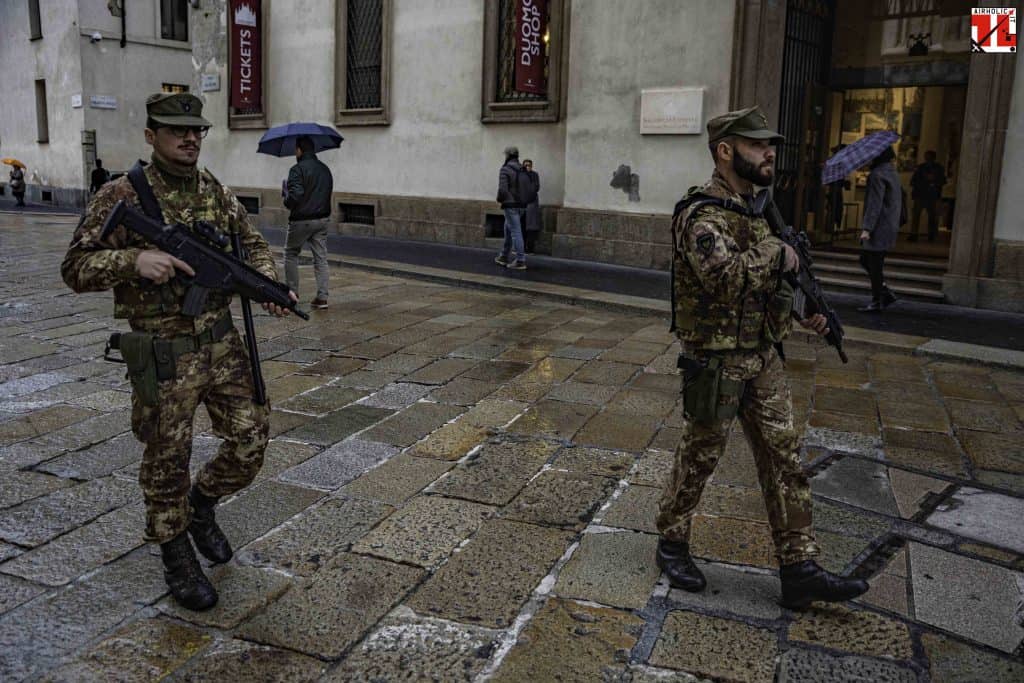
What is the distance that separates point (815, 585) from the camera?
309 centimetres

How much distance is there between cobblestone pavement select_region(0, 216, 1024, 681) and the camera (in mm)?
2865

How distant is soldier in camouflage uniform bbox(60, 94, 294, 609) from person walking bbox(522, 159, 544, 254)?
898 cm

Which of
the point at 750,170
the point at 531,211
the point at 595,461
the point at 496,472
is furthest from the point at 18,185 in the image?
the point at 750,170

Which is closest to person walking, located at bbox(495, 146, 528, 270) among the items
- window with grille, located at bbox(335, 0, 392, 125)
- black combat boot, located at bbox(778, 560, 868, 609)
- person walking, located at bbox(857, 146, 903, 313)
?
window with grille, located at bbox(335, 0, 392, 125)

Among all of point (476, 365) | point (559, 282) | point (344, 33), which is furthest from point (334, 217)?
point (476, 365)

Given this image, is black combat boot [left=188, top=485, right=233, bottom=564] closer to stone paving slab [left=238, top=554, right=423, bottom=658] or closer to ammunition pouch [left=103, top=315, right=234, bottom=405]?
stone paving slab [left=238, top=554, right=423, bottom=658]

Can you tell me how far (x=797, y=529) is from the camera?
3.15 meters

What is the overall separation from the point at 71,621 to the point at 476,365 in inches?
160

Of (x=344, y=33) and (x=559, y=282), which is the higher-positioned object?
(x=344, y=33)

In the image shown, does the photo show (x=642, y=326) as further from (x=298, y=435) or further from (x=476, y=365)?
(x=298, y=435)

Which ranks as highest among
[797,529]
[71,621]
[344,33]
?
[344,33]

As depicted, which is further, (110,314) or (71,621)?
(110,314)

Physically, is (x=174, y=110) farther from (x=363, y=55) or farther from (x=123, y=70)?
(x=123, y=70)

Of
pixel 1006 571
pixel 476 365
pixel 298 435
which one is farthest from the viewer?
pixel 476 365
